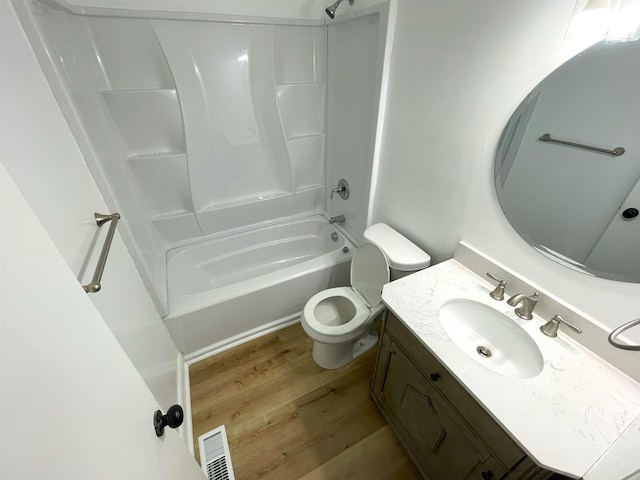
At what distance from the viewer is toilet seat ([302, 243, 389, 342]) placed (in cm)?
141

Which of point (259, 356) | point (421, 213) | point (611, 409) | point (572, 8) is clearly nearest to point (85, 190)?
point (259, 356)

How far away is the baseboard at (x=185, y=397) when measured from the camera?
1268 mm

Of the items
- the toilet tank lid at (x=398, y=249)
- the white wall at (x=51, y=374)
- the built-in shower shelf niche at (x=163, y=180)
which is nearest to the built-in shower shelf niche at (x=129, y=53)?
the built-in shower shelf niche at (x=163, y=180)

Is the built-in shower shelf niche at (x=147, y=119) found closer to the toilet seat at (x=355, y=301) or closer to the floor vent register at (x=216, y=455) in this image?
the toilet seat at (x=355, y=301)

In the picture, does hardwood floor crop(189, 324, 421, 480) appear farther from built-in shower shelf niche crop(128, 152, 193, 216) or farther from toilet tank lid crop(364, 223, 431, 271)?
built-in shower shelf niche crop(128, 152, 193, 216)

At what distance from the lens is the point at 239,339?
1.74 metres

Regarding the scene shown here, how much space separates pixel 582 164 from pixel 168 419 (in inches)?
50.9

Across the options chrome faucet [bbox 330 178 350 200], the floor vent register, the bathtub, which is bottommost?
the floor vent register

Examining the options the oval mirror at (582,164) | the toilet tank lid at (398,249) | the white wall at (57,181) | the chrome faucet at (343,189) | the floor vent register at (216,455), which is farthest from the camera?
the chrome faucet at (343,189)

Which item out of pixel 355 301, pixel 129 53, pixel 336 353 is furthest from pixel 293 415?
pixel 129 53

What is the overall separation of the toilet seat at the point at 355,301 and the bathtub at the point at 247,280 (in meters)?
0.20

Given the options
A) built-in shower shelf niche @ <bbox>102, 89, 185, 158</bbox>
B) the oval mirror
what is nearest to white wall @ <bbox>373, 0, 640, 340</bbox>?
the oval mirror

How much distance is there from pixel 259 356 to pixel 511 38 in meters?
1.85

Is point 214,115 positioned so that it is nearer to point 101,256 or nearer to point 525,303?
point 101,256
